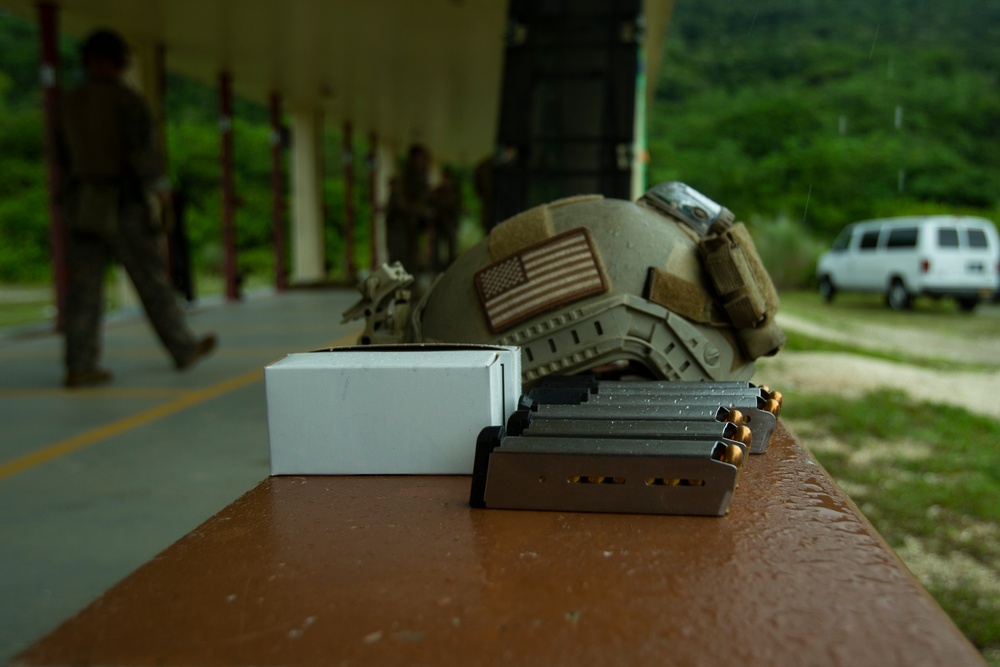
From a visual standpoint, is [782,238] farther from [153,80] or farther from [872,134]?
[153,80]

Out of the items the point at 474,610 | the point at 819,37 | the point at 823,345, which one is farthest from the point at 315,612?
the point at 819,37

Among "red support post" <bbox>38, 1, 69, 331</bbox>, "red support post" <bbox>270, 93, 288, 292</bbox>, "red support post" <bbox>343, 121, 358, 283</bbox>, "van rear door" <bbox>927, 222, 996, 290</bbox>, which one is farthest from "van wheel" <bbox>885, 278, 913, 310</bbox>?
"red support post" <bbox>38, 1, 69, 331</bbox>

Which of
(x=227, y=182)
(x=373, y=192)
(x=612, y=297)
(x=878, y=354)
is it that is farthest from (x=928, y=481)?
(x=373, y=192)

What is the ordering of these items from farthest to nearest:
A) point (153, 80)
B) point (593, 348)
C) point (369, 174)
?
1. point (369, 174)
2. point (153, 80)
3. point (593, 348)

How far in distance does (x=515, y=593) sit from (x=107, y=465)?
120 inches

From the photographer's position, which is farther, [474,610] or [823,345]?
[823,345]

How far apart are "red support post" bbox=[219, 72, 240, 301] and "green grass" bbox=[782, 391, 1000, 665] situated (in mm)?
8885

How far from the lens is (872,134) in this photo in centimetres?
2350

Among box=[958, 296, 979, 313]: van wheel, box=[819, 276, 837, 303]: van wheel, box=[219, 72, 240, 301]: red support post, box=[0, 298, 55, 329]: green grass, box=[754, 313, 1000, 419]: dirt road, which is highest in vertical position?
box=[219, 72, 240, 301]: red support post

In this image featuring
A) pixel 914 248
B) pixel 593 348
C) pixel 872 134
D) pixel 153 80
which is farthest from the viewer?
pixel 872 134

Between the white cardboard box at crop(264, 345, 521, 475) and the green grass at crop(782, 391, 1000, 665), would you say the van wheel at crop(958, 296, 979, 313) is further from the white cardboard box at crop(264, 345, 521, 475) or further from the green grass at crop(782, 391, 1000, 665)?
the white cardboard box at crop(264, 345, 521, 475)

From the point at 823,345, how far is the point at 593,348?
709 centimetres

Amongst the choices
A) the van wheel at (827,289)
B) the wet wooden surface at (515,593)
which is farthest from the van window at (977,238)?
the wet wooden surface at (515,593)

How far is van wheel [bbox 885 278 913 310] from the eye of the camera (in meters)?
15.5
